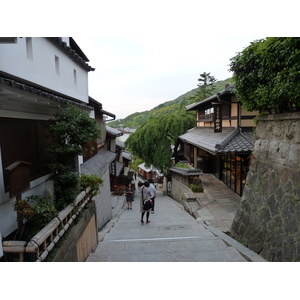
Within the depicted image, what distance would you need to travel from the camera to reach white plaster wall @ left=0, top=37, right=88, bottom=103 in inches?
195

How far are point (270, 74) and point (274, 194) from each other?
321cm

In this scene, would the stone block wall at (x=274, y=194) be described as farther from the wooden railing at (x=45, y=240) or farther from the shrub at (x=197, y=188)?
the shrub at (x=197, y=188)

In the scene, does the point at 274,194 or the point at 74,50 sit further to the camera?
the point at 74,50

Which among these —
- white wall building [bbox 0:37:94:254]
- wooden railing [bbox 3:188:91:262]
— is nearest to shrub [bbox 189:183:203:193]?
white wall building [bbox 0:37:94:254]

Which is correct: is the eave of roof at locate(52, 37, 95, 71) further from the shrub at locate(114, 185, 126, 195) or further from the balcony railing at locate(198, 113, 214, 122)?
the shrub at locate(114, 185, 126, 195)

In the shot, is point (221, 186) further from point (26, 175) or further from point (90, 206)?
point (26, 175)

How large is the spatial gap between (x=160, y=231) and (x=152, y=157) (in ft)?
42.7

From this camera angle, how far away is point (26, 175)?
15.2ft

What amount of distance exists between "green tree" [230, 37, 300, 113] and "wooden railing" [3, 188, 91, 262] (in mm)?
5698

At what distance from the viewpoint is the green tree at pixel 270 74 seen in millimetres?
5008

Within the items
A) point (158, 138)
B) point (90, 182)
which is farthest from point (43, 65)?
point (158, 138)

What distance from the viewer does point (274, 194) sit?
6035 millimetres

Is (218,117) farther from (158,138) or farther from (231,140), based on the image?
(158,138)

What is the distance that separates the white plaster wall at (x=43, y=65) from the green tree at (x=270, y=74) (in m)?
5.87
